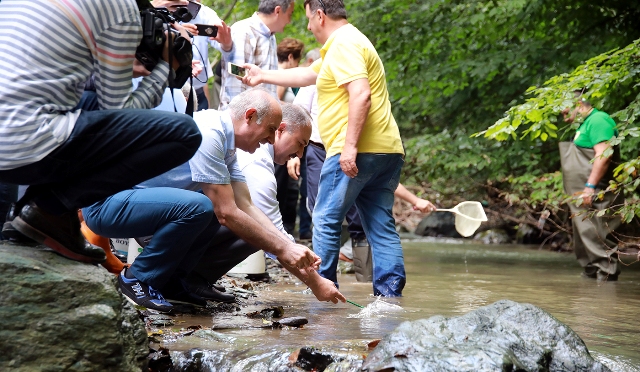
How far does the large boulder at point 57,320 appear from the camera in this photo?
2.74 metres

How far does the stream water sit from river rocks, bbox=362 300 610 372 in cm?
24

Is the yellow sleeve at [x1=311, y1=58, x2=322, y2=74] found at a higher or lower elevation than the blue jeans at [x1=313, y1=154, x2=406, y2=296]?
higher

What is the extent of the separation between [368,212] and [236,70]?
1.49 m

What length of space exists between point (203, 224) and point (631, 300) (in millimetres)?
3649

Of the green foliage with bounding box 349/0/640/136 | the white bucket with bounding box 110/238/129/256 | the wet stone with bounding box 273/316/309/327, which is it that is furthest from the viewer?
the green foliage with bounding box 349/0/640/136

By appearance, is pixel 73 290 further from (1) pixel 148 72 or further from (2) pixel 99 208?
(2) pixel 99 208

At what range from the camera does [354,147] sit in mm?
5254

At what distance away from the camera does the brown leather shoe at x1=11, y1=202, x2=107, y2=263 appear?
10.2 feet

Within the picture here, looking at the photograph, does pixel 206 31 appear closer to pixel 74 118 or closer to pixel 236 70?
pixel 236 70

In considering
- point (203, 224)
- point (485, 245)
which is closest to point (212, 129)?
point (203, 224)

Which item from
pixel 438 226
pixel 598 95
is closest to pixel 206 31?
pixel 598 95

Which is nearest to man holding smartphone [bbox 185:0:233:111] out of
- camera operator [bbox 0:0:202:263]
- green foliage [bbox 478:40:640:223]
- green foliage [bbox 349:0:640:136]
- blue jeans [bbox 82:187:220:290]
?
green foliage [bbox 478:40:640:223]

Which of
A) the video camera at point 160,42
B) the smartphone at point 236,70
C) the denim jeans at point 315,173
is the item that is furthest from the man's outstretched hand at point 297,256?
the denim jeans at point 315,173

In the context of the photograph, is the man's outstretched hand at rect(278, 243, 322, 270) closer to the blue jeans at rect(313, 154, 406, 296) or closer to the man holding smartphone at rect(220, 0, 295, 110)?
the blue jeans at rect(313, 154, 406, 296)
